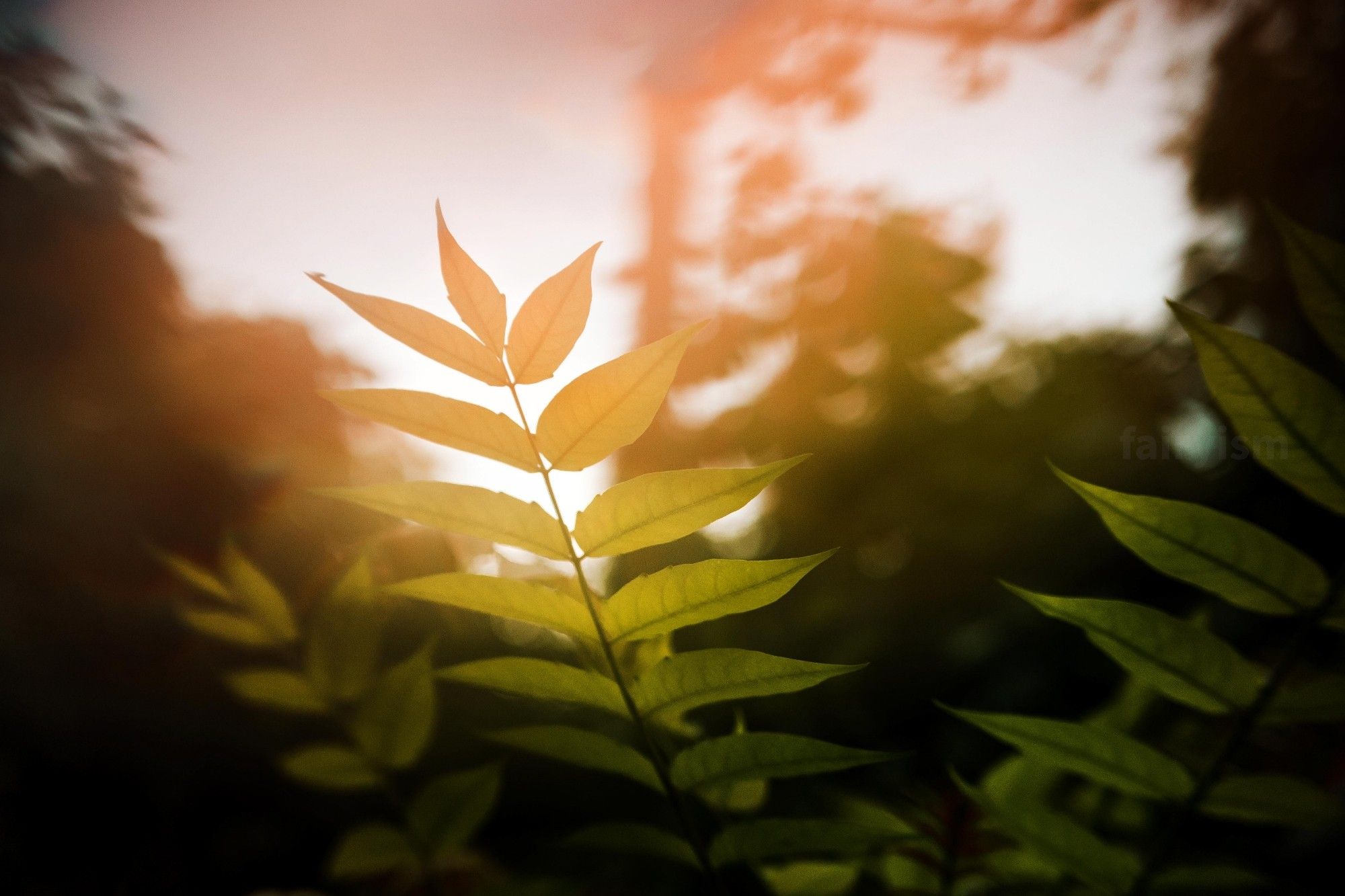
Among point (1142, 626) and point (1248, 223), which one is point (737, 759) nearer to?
point (1142, 626)

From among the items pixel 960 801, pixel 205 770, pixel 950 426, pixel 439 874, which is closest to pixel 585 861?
pixel 439 874

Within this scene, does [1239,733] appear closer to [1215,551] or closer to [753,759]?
[1215,551]

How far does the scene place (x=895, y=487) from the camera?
1.79 m

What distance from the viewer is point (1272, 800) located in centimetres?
40

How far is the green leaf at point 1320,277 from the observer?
27cm

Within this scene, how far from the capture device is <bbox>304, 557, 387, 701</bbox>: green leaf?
1.80 feet

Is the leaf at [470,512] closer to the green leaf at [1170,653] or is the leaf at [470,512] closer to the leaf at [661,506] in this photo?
the leaf at [661,506]

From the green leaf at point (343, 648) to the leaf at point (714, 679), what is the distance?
34cm

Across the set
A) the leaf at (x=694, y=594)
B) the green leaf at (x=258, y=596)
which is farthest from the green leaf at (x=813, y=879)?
the green leaf at (x=258, y=596)

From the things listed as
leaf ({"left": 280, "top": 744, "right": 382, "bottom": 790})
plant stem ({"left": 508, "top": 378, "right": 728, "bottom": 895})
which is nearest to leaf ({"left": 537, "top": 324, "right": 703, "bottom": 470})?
plant stem ({"left": 508, "top": 378, "right": 728, "bottom": 895})

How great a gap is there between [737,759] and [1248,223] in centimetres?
266

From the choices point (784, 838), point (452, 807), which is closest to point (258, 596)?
point (452, 807)

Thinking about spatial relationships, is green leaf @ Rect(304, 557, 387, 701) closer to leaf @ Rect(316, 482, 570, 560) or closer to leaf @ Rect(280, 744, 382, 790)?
leaf @ Rect(280, 744, 382, 790)

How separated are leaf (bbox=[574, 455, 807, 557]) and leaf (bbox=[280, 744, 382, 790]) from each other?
1.39ft
